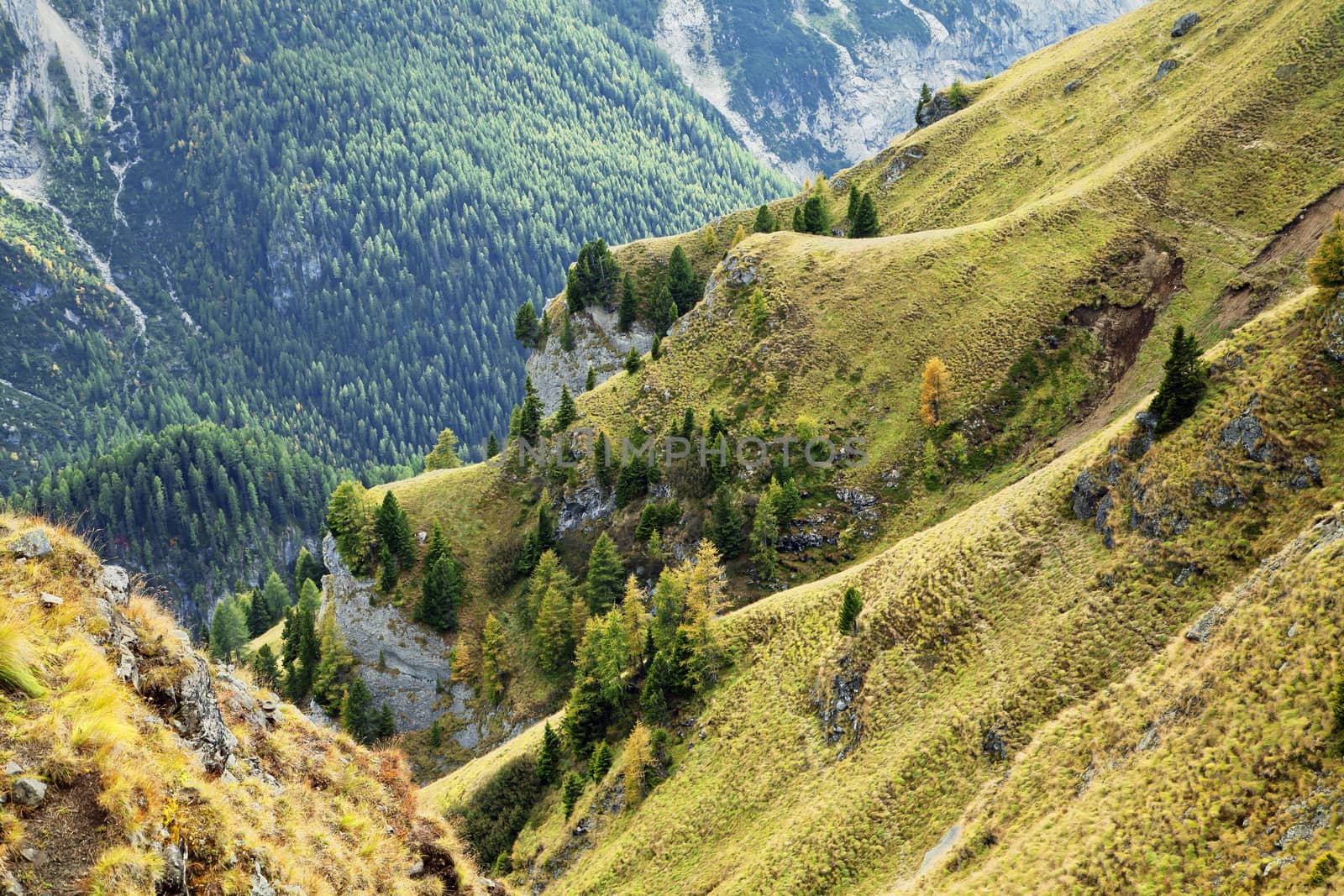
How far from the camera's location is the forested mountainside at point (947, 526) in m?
37.2

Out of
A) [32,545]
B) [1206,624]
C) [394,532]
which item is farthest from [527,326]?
[32,545]

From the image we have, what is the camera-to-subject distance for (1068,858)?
107 feet

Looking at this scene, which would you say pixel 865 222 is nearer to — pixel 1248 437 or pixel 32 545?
pixel 1248 437

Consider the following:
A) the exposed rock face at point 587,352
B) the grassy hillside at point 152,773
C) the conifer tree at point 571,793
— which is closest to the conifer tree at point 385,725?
the conifer tree at point 571,793

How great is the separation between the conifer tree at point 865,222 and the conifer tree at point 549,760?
84.4 m

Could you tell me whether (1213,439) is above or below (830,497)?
above

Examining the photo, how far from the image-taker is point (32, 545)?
77.0 feet

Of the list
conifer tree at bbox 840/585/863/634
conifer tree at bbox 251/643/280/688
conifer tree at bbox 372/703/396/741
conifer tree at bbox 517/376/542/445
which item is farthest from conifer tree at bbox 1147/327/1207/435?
conifer tree at bbox 251/643/280/688

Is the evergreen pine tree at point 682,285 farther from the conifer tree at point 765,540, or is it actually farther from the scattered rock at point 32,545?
the scattered rock at point 32,545

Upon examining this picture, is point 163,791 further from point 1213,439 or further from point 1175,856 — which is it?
point 1213,439

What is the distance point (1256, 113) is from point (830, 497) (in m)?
62.7

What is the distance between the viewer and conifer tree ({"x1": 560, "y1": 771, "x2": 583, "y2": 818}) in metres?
68.9

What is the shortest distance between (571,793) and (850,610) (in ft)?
95.3

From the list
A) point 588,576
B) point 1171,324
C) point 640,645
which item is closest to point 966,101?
point 1171,324
